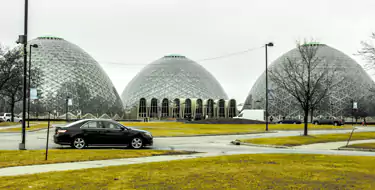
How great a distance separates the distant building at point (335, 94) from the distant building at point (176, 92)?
12976 millimetres

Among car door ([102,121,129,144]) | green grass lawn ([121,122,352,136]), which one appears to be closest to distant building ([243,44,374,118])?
green grass lawn ([121,122,352,136])

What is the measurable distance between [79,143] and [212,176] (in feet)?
38.3

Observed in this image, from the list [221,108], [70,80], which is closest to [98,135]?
[70,80]

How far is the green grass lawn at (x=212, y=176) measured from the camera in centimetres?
1040

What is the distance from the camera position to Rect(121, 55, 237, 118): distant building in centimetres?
13112

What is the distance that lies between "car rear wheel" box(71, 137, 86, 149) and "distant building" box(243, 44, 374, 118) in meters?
87.6

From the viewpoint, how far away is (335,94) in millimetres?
118688

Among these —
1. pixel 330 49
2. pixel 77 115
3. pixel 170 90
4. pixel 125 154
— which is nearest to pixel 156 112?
pixel 170 90

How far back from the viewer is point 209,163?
15109 millimetres

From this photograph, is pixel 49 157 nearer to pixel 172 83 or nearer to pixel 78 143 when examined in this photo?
pixel 78 143

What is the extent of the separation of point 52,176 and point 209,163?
5.57m

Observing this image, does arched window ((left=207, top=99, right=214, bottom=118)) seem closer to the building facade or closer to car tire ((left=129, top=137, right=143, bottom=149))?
the building facade

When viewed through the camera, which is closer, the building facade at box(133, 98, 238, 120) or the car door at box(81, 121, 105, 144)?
the car door at box(81, 121, 105, 144)

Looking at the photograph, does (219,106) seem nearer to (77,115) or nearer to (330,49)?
(330,49)
